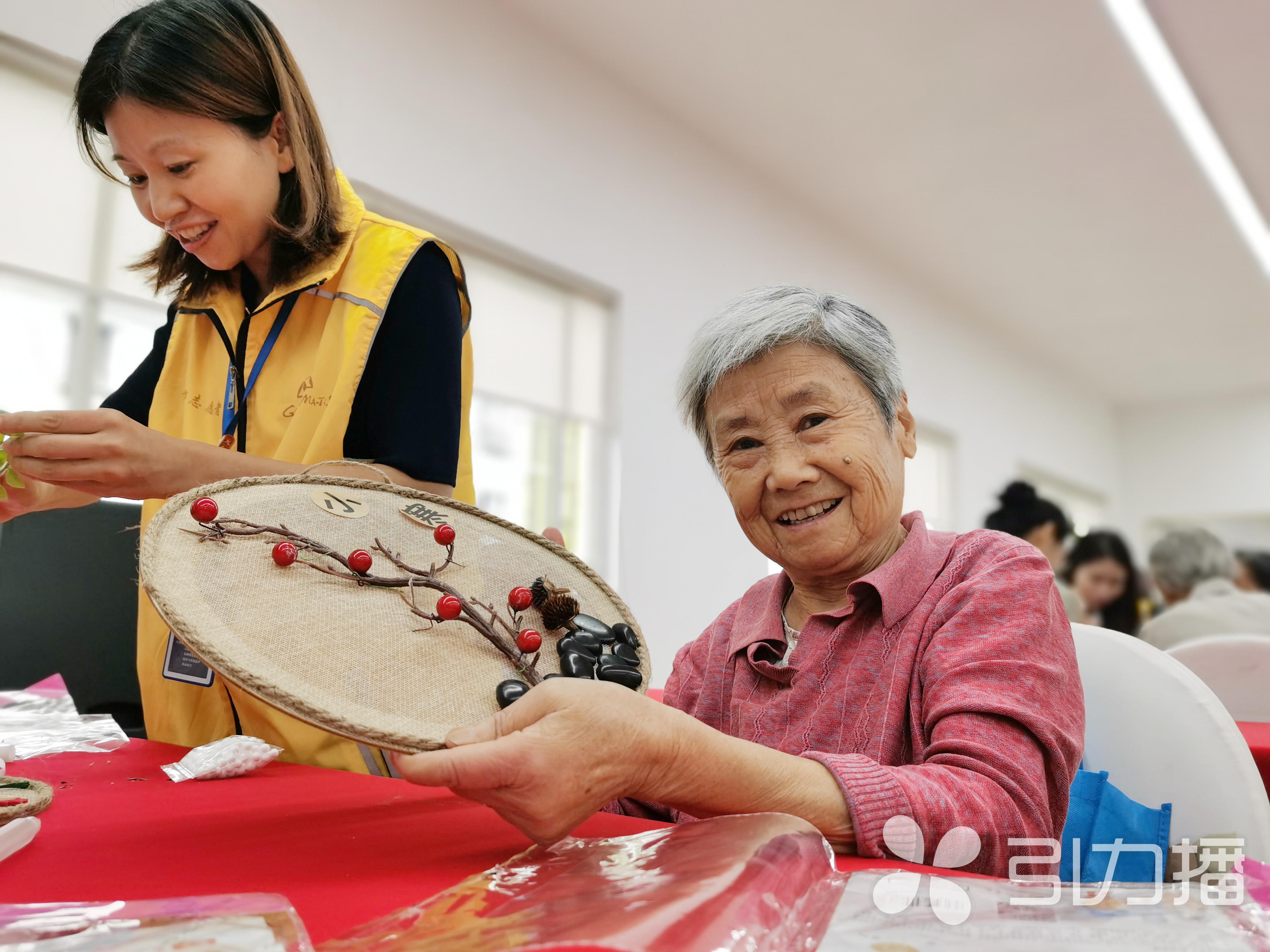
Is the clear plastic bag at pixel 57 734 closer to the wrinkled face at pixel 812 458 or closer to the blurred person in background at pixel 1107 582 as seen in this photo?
the wrinkled face at pixel 812 458

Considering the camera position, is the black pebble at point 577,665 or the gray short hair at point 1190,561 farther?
the gray short hair at point 1190,561

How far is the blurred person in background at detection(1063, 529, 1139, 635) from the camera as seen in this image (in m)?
4.96

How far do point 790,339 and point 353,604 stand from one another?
22.3 inches

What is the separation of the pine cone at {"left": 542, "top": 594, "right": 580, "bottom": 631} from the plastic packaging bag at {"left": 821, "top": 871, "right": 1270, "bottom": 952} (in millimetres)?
328

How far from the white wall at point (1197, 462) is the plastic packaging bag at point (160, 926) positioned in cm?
1180

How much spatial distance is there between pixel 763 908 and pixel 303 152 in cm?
104

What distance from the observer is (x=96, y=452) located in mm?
861

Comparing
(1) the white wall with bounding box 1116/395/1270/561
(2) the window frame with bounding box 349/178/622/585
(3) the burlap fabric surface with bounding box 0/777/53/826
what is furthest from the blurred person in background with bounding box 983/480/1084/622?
(1) the white wall with bounding box 1116/395/1270/561

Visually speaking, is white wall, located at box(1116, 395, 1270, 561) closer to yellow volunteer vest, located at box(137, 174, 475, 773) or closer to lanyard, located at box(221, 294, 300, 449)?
yellow volunteer vest, located at box(137, 174, 475, 773)

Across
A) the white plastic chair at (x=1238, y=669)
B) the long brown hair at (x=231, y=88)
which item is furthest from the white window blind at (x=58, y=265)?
the white plastic chair at (x=1238, y=669)

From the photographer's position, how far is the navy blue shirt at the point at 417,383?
3.58 feet

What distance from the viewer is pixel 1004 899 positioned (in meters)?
0.53

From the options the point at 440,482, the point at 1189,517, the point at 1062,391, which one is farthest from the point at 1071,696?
the point at 1189,517

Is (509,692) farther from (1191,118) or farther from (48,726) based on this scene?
(1191,118)
